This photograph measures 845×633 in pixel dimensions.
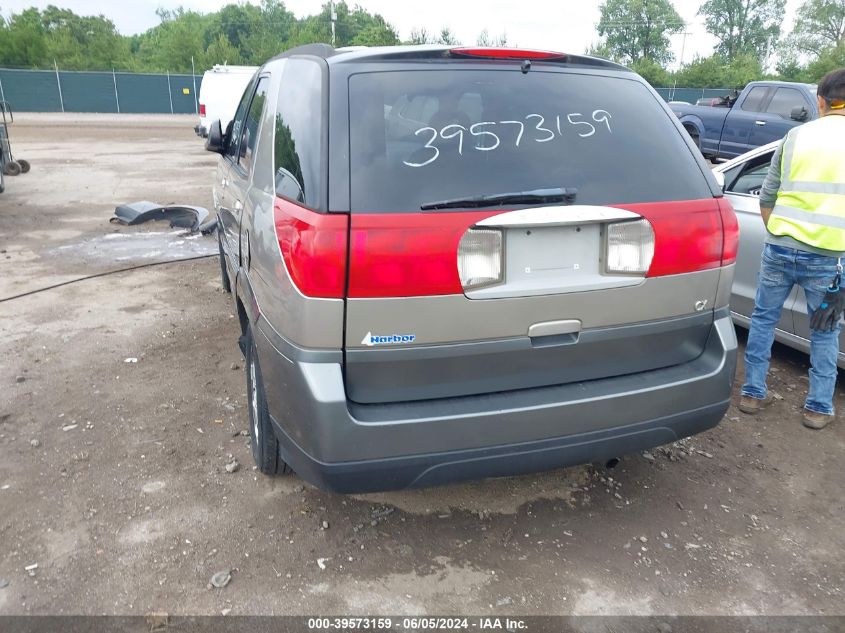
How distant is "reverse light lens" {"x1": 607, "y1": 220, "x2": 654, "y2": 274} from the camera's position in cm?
249

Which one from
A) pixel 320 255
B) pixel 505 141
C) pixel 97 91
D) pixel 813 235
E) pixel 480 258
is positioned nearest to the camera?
pixel 320 255

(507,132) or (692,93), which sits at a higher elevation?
(692,93)

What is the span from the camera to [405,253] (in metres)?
2.24

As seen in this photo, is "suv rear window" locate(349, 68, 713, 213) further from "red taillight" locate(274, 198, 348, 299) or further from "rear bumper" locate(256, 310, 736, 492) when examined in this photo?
"rear bumper" locate(256, 310, 736, 492)

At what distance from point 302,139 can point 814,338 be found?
3160 mm

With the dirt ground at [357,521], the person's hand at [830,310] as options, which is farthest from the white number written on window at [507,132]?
the person's hand at [830,310]

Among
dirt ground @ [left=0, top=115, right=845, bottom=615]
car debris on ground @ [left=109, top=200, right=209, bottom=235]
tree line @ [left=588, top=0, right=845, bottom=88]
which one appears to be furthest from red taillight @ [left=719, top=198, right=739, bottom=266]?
tree line @ [left=588, top=0, right=845, bottom=88]

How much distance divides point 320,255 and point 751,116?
13.6 m

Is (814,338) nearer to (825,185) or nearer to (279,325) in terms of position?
(825,185)

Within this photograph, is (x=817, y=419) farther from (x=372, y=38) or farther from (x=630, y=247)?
(x=372, y=38)

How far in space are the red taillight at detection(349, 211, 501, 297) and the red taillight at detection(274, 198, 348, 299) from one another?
38 mm

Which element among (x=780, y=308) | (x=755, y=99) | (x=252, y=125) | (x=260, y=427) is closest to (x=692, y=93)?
(x=755, y=99)

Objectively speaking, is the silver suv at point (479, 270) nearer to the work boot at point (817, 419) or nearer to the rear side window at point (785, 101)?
the work boot at point (817, 419)

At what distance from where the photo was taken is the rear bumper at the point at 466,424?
233cm
